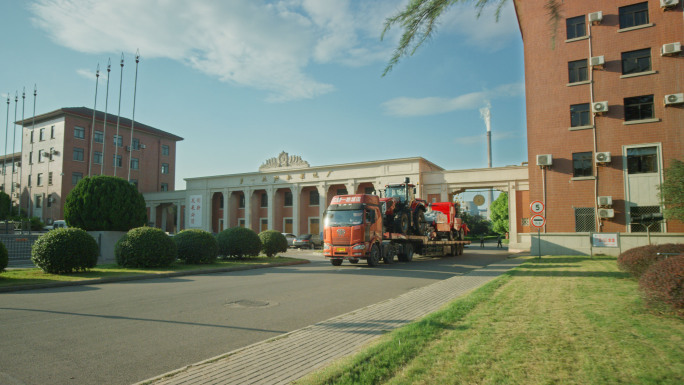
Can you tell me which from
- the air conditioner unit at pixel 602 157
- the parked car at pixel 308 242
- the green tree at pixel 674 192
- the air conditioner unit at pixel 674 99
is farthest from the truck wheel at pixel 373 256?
the parked car at pixel 308 242

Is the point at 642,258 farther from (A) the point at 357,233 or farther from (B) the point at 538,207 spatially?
(A) the point at 357,233

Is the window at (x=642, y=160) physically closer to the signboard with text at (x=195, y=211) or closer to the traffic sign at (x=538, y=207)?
the traffic sign at (x=538, y=207)

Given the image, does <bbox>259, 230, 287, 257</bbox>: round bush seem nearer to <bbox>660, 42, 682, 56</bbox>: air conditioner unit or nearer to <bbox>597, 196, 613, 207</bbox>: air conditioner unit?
<bbox>597, 196, 613, 207</bbox>: air conditioner unit

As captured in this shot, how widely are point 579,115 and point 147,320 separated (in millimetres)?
26053

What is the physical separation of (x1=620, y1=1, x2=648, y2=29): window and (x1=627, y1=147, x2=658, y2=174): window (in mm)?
7355

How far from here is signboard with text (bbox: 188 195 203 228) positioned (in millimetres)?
54094

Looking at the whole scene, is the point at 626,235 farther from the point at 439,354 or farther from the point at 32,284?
the point at 32,284

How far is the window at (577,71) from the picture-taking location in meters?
24.5

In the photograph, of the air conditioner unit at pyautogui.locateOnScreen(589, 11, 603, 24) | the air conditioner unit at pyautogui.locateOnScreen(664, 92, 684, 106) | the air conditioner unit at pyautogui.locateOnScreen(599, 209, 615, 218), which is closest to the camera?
the air conditioner unit at pyautogui.locateOnScreen(664, 92, 684, 106)

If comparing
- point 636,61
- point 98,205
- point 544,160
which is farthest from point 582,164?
point 98,205

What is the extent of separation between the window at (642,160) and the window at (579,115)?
2877 mm

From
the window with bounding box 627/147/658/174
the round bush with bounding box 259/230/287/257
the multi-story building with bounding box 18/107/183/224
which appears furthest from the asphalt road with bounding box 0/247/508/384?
the multi-story building with bounding box 18/107/183/224

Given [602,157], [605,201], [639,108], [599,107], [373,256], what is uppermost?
[599,107]

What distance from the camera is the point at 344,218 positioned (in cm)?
1889
